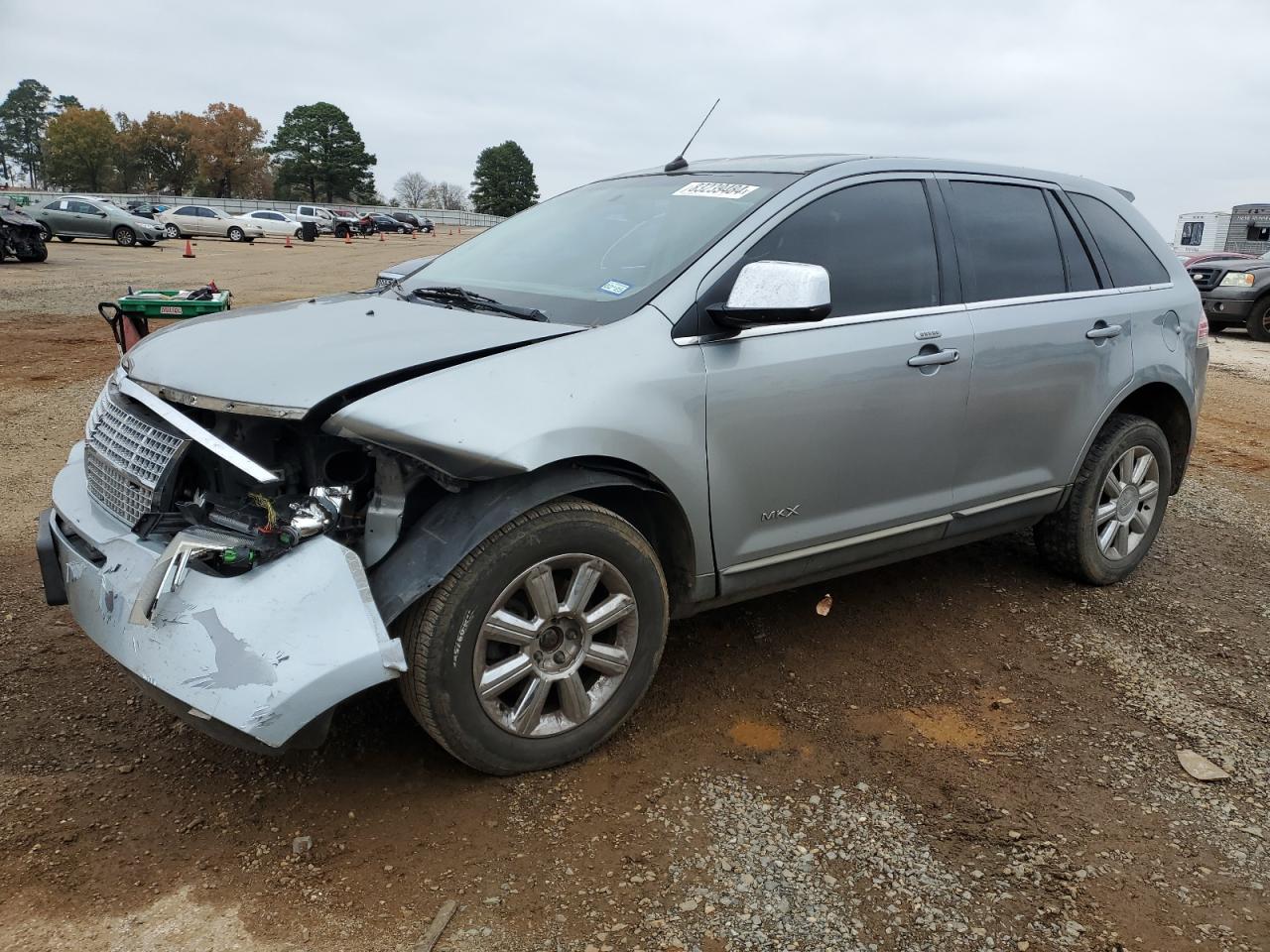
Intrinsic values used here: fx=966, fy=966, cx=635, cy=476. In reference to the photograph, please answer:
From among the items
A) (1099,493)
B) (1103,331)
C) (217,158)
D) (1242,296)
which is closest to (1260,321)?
(1242,296)

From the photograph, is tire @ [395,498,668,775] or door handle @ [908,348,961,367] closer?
tire @ [395,498,668,775]

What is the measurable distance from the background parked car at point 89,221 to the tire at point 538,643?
105 feet

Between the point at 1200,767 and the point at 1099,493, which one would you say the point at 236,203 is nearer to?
the point at 1099,493

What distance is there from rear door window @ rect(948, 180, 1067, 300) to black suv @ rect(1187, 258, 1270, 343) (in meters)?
12.3

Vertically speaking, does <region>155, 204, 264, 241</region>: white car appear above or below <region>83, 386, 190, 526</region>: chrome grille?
above

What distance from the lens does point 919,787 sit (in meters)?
2.89

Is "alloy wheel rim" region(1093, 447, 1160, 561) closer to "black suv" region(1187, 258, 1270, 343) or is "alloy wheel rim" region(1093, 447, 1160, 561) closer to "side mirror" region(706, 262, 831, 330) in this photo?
"side mirror" region(706, 262, 831, 330)

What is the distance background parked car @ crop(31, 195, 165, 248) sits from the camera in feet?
95.2

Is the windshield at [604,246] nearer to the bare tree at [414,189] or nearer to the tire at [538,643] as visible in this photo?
the tire at [538,643]

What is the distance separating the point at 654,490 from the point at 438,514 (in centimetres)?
67

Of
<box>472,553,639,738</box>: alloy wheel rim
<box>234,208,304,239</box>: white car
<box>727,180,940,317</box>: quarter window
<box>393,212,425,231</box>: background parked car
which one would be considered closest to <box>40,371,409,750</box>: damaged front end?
<box>472,553,639,738</box>: alloy wheel rim

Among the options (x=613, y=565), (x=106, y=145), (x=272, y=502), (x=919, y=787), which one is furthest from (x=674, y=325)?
(x=106, y=145)

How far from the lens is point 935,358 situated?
11.3 feet

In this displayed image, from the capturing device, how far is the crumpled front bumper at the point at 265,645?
2.28 metres
